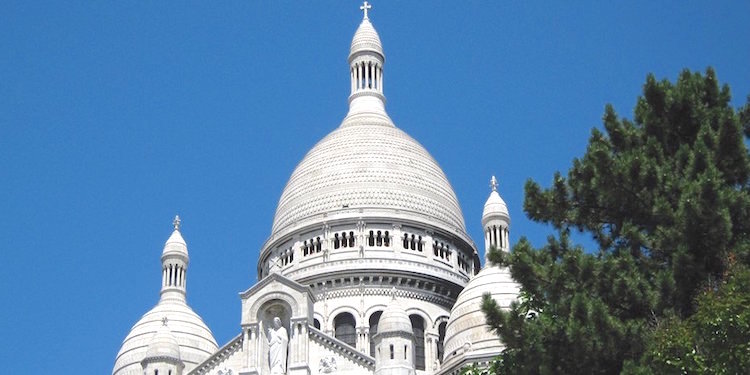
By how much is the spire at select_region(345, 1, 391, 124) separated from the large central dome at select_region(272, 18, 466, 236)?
596 mm

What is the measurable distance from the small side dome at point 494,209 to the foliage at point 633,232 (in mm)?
36610

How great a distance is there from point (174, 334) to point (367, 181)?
1385 centimetres

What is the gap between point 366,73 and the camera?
276ft

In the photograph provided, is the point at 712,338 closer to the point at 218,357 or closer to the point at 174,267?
the point at 218,357

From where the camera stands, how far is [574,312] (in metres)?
29.4

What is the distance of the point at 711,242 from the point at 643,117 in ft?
13.1

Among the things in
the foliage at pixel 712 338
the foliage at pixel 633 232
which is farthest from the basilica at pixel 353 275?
the foliage at pixel 712 338

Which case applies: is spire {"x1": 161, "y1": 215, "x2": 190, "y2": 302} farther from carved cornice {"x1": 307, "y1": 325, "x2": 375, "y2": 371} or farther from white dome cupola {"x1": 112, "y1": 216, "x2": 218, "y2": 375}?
carved cornice {"x1": 307, "y1": 325, "x2": 375, "y2": 371}

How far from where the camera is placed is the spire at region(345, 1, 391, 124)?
83188mm

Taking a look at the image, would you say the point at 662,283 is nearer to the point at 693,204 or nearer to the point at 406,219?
the point at 693,204

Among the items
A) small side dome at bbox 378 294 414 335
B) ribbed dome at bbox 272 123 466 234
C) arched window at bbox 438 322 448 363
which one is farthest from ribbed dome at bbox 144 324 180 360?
ribbed dome at bbox 272 123 466 234

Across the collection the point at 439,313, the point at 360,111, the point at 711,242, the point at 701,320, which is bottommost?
the point at 701,320

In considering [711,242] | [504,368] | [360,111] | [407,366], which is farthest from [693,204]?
[360,111]

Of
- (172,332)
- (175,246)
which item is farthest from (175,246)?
(172,332)
